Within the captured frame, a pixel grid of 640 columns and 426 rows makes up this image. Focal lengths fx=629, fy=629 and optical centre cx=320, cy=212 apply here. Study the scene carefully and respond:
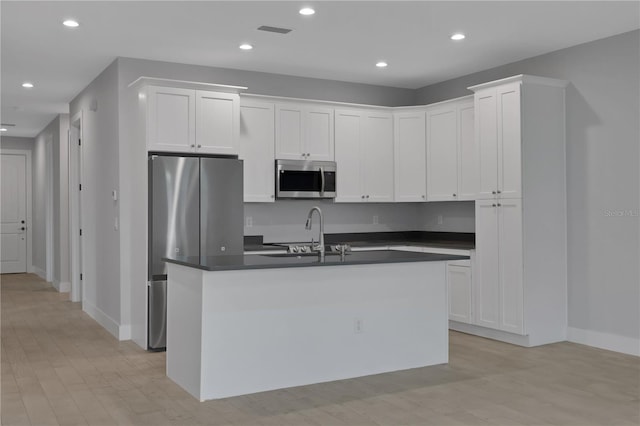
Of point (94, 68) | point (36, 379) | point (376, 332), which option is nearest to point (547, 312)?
point (376, 332)

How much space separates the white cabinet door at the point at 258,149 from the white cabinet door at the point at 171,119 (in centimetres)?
69

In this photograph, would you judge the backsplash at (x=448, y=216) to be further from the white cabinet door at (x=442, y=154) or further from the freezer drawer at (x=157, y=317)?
the freezer drawer at (x=157, y=317)

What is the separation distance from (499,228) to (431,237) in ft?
5.73

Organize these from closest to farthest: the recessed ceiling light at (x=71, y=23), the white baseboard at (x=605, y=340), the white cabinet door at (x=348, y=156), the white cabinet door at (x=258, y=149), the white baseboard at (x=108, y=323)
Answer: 1. the recessed ceiling light at (x=71, y=23)
2. the white baseboard at (x=605, y=340)
3. the white baseboard at (x=108, y=323)
4. the white cabinet door at (x=258, y=149)
5. the white cabinet door at (x=348, y=156)

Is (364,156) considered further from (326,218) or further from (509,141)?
(509,141)

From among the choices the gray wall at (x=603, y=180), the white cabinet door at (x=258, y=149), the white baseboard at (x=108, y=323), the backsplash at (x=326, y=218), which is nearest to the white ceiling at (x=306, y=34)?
the gray wall at (x=603, y=180)

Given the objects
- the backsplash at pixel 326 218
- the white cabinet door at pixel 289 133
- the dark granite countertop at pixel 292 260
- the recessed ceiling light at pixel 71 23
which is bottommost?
the dark granite countertop at pixel 292 260

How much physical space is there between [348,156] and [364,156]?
204 millimetres

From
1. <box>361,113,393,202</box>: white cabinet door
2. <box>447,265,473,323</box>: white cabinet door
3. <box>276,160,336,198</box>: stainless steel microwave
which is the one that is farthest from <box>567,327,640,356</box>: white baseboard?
<box>276,160,336,198</box>: stainless steel microwave

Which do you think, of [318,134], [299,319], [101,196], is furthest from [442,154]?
[101,196]

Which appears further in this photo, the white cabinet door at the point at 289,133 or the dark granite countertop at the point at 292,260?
the white cabinet door at the point at 289,133

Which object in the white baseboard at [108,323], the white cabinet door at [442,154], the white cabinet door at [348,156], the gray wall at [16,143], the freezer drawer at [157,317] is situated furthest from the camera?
the gray wall at [16,143]

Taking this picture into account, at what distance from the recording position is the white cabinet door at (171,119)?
558 cm

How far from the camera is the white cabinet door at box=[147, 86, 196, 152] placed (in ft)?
18.3
